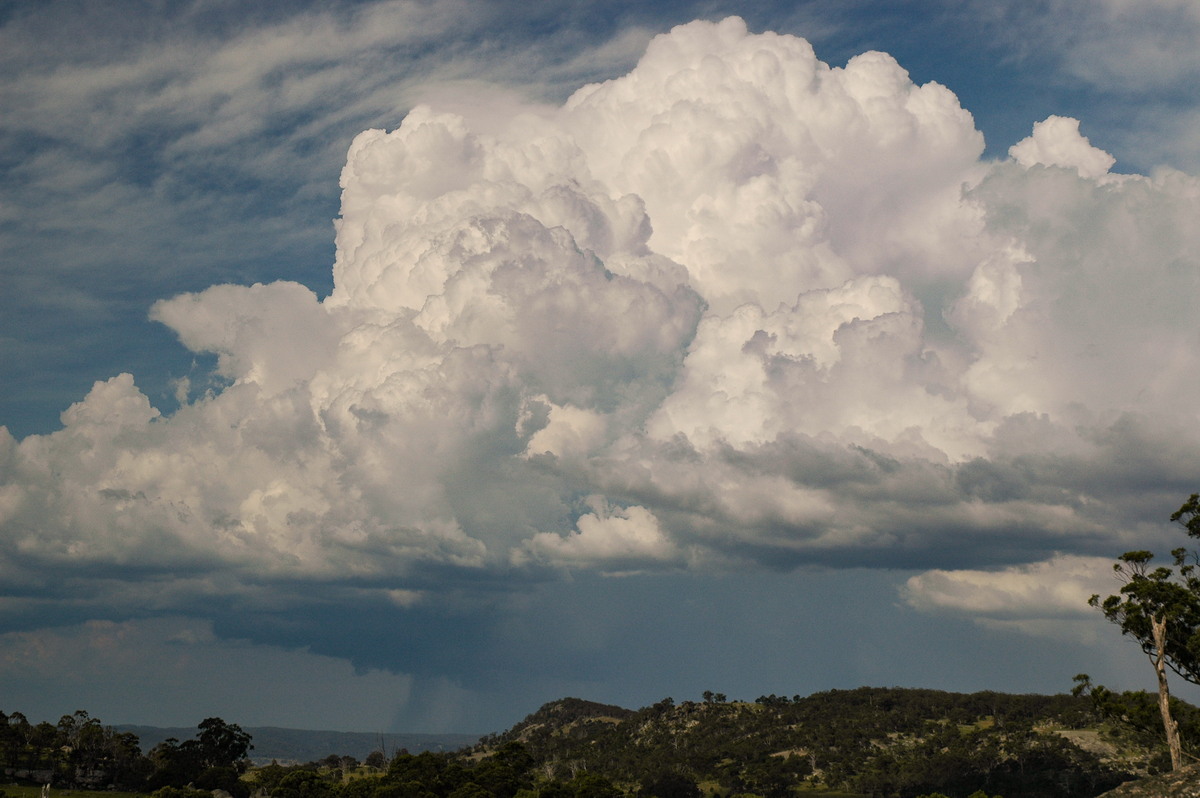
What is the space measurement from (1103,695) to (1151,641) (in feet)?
21.2

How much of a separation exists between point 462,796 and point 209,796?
1832 inches

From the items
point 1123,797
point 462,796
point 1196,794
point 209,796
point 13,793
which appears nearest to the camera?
point 1196,794

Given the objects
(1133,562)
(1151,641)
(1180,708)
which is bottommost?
(1180,708)

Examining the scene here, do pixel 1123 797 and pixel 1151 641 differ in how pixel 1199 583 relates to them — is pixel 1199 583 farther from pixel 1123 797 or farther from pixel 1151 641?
pixel 1123 797

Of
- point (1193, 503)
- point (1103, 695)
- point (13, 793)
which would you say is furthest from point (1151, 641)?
point (13, 793)

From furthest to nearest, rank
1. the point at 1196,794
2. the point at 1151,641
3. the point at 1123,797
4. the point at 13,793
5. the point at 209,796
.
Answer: the point at 13,793
the point at 209,796
the point at 1151,641
the point at 1123,797
the point at 1196,794

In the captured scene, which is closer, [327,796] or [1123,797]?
[1123,797]

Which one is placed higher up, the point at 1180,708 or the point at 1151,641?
the point at 1151,641

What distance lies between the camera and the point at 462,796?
534 ft

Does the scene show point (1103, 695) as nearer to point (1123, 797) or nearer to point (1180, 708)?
point (1180, 708)

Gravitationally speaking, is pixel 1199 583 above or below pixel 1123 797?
above

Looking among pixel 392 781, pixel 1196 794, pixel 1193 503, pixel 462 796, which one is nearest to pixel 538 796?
pixel 462 796

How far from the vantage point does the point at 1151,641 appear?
92.4 metres

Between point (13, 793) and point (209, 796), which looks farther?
point (13, 793)
